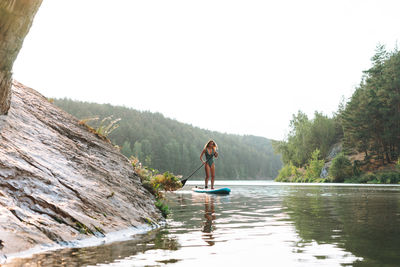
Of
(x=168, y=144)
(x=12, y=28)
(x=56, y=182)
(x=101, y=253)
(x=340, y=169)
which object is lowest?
(x=101, y=253)

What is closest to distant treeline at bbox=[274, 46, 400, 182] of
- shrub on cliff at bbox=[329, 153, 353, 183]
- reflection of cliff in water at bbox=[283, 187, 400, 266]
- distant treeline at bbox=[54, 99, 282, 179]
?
shrub on cliff at bbox=[329, 153, 353, 183]

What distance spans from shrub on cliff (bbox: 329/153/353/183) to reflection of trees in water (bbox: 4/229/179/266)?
5310 cm

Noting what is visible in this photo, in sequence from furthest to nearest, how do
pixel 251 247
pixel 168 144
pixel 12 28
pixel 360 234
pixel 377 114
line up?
pixel 168 144
pixel 377 114
pixel 360 234
pixel 12 28
pixel 251 247

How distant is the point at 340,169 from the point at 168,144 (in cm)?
9582

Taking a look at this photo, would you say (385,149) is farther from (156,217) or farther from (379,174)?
(156,217)

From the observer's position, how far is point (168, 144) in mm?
146000

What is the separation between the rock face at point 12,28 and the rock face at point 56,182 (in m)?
0.98

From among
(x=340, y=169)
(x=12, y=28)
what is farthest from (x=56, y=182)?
(x=340, y=169)

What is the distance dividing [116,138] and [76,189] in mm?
143753

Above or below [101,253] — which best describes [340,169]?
above

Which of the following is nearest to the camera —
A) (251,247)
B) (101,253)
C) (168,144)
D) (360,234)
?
(101,253)

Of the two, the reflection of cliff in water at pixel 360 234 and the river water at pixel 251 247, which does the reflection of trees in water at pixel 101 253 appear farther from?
the reflection of cliff in water at pixel 360 234

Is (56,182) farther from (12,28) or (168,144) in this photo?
(168,144)

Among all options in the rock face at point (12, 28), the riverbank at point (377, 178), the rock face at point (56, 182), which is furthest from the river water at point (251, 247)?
the riverbank at point (377, 178)
